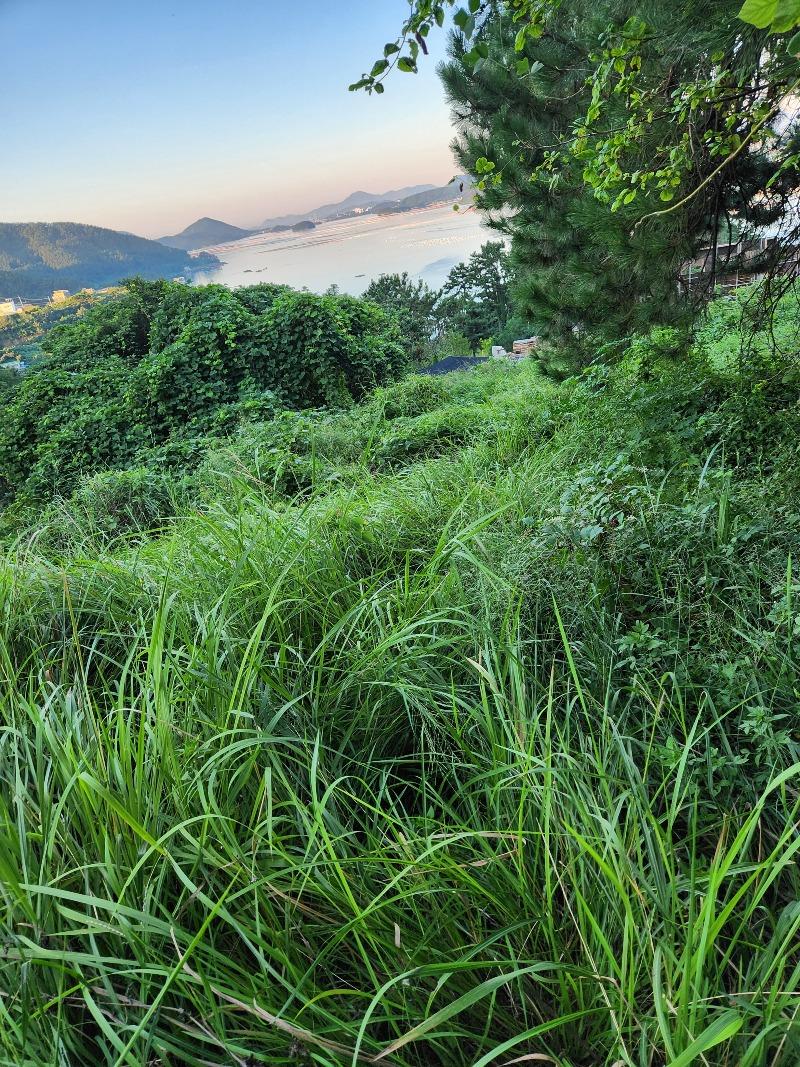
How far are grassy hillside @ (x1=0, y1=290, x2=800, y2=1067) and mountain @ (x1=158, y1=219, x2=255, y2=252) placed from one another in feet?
59.8

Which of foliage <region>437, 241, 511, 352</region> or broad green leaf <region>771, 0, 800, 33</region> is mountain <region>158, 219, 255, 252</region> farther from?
broad green leaf <region>771, 0, 800, 33</region>

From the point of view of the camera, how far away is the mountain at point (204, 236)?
17594 millimetres

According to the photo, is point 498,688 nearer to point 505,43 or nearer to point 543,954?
point 543,954

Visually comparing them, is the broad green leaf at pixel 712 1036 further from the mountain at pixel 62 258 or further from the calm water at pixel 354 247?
the calm water at pixel 354 247

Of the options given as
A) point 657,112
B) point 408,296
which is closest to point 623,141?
point 657,112

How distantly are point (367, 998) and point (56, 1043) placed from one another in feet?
1.10

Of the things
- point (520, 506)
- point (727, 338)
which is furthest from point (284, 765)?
point (727, 338)

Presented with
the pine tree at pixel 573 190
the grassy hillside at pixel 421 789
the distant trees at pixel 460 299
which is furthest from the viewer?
the distant trees at pixel 460 299

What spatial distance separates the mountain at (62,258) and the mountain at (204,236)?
2.77 metres

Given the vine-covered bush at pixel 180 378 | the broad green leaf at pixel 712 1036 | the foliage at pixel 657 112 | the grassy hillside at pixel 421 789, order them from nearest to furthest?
the broad green leaf at pixel 712 1036 < the grassy hillside at pixel 421 789 < the foliage at pixel 657 112 < the vine-covered bush at pixel 180 378

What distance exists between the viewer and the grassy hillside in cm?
64

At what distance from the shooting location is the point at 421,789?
0.94 metres

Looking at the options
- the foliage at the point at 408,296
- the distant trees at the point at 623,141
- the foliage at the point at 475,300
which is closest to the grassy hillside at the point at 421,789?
the distant trees at the point at 623,141

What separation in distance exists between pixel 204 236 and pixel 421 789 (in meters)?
21.4
